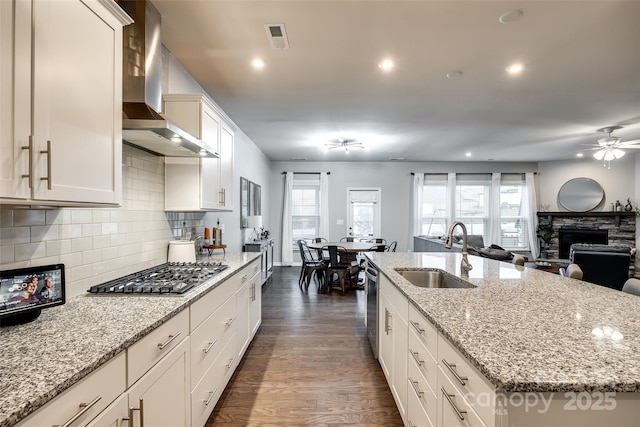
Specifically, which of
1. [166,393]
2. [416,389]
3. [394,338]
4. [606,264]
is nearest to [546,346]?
[416,389]

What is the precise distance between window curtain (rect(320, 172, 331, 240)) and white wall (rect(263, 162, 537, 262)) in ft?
0.52

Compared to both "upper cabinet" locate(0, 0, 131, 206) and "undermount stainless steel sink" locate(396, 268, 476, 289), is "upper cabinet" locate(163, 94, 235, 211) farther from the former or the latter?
"undermount stainless steel sink" locate(396, 268, 476, 289)

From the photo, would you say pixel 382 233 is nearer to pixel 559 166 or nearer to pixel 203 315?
pixel 559 166

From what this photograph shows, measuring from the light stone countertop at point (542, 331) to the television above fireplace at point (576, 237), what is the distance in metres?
7.12

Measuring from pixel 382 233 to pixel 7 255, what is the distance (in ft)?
24.2

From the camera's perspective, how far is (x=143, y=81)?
1.90 metres

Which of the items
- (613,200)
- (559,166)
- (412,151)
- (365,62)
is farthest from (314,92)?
(613,200)

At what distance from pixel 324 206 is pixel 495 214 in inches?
175

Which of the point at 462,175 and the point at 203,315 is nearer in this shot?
the point at 203,315

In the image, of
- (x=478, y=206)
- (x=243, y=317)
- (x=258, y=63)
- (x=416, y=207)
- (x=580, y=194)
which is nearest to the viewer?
(x=243, y=317)

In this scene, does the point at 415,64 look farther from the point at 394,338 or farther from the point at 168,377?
the point at 168,377

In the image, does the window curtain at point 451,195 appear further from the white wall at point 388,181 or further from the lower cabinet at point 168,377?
the lower cabinet at point 168,377

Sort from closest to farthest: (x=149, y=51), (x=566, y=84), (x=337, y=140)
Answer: (x=149, y=51) < (x=566, y=84) < (x=337, y=140)

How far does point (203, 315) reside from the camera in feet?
5.78
